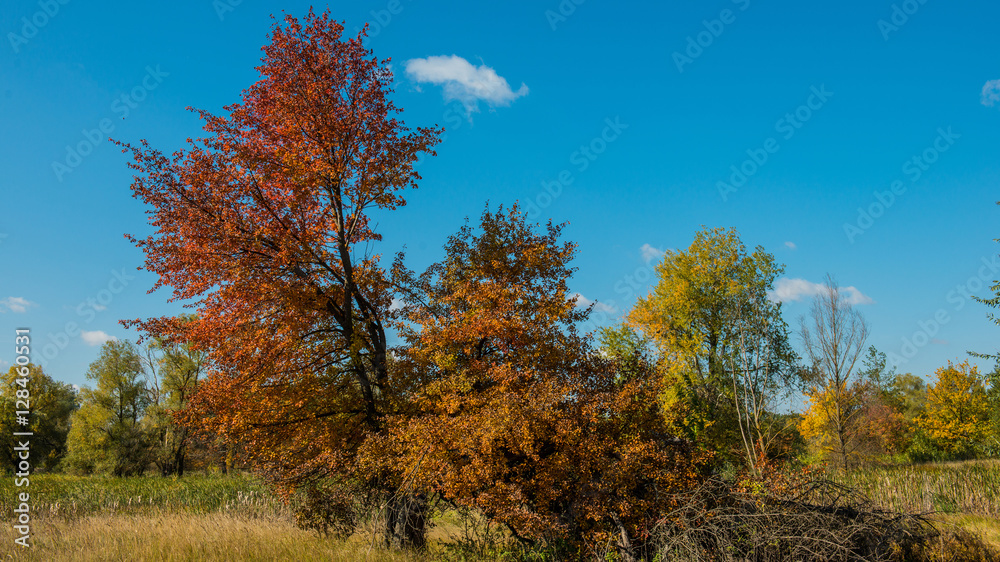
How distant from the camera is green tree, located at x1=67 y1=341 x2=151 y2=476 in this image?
3816 cm

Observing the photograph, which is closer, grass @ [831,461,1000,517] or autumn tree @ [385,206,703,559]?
autumn tree @ [385,206,703,559]

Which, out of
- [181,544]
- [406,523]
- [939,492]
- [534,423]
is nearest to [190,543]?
[181,544]

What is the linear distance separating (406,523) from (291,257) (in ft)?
20.7

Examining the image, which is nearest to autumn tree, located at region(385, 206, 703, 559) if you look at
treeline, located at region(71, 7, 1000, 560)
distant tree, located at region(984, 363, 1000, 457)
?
treeline, located at region(71, 7, 1000, 560)

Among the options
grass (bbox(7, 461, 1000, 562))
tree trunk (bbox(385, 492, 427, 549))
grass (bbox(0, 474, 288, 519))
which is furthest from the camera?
grass (bbox(0, 474, 288, 519))

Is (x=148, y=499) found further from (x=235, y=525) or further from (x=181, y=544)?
(x=181, y=544)

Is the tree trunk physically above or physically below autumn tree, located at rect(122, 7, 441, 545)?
below

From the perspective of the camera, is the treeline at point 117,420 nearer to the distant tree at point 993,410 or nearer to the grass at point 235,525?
the grass at point 235,525

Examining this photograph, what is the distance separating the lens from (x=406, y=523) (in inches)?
478

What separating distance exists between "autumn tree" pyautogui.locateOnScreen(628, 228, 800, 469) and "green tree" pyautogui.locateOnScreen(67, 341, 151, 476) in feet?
116

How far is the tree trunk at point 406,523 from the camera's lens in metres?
11.8

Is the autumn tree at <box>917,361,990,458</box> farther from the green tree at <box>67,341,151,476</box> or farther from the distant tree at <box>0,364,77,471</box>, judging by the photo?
the distant tree at <box>0,364,77,471</box>

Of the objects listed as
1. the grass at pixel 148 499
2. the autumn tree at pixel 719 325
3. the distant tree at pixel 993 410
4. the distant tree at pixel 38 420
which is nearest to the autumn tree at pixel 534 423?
the grass at pixel 148 499

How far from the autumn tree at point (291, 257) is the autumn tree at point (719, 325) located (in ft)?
56.3
